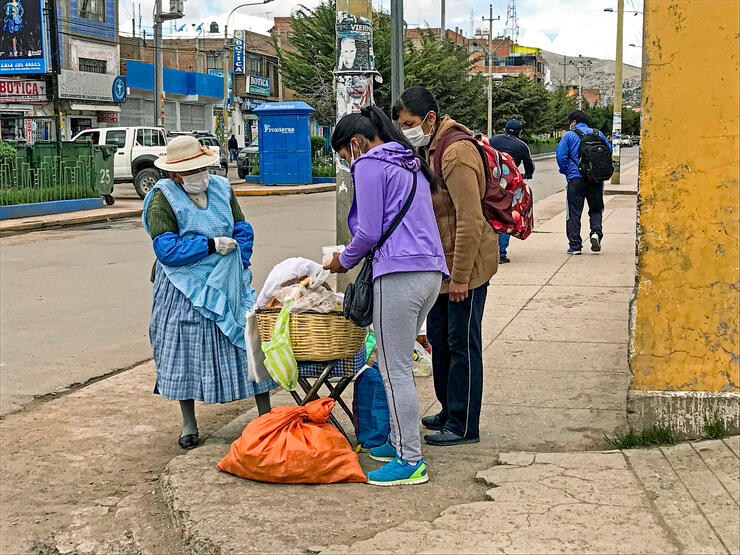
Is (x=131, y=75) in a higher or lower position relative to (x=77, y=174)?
higher

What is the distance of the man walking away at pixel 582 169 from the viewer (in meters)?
12.0

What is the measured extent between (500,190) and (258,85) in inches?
2357

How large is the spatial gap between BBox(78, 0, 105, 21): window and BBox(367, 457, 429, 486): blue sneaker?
136 ft

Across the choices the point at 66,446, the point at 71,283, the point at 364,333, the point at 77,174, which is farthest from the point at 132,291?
the point at 77,174

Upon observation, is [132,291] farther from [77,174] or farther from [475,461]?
[77,174]

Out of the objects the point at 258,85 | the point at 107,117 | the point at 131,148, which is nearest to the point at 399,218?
the point at 131,148

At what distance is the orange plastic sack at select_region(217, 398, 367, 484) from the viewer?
14.4 feet

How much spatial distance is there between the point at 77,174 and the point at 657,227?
768 inches

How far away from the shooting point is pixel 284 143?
2911 centimetres

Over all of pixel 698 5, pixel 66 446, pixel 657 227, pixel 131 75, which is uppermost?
pixel 131 75

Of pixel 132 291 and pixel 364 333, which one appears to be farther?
pixel 132 291

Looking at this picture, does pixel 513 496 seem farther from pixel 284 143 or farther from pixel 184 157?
pixel 284 143

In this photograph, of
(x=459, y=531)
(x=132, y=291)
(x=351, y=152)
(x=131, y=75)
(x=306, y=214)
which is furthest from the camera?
(x=131, y=75)

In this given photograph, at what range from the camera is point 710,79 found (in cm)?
460
